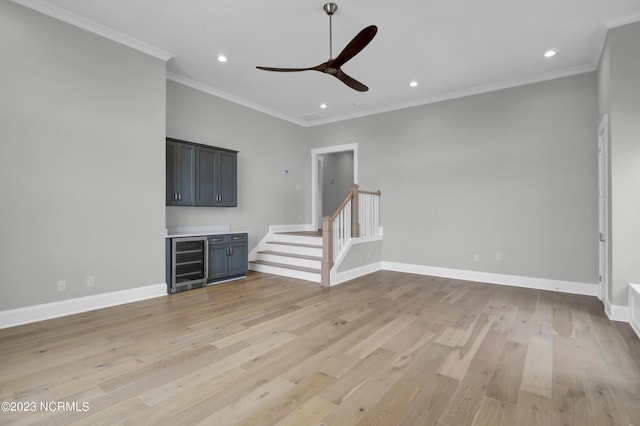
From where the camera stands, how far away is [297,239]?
21.3 feet

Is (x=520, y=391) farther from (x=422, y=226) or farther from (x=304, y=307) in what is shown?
(x=422, y=226)

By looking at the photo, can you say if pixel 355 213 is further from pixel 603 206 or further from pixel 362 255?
pixel 603 206

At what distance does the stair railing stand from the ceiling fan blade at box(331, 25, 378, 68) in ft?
8.40

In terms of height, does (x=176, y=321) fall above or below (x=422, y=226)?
below

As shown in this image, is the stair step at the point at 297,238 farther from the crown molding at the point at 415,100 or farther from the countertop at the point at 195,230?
the crown molding at the point at 415,100

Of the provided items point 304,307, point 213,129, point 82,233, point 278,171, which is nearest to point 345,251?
point 304,307

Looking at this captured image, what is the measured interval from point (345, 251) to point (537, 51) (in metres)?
3.96

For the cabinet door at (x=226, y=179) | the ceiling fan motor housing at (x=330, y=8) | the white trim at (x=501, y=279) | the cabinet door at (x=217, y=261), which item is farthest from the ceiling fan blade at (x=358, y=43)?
the white trim at (x=501, y=279)

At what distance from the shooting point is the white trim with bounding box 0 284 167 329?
322cm

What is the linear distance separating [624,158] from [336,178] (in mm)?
6787

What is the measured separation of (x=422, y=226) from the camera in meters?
6.05

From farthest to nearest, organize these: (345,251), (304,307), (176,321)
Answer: (345,251)
(304,307)
(176,321)

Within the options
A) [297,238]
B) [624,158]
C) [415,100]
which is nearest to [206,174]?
[297,238]

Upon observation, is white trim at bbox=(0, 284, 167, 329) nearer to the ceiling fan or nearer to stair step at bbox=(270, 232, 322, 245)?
stair step at bbox=(270, 232, 322, 245)
